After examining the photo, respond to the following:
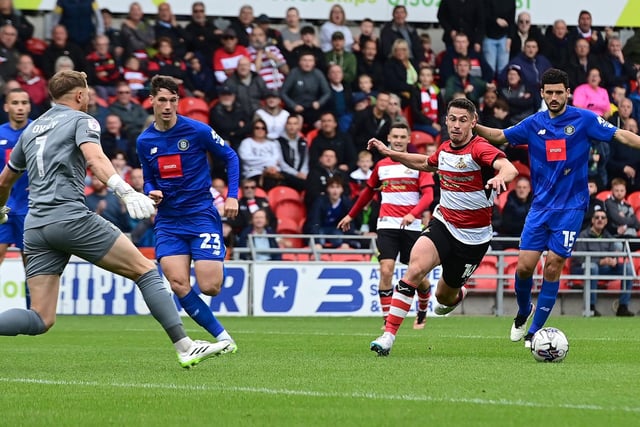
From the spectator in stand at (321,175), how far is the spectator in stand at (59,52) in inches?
176

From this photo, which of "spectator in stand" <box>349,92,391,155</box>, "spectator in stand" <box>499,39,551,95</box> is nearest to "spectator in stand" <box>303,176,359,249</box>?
"spectator in stand" <box>349,92,391,155</box>

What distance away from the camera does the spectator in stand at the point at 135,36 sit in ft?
76.2

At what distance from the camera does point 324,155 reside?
2247cm

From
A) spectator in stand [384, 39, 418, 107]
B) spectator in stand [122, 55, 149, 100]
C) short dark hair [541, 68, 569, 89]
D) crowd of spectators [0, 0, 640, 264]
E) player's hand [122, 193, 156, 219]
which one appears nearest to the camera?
player's hand [122, 193, 156, 219]

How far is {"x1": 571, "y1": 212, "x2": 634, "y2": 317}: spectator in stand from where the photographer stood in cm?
2273

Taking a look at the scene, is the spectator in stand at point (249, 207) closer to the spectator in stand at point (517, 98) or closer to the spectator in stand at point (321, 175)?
the spectator in stand at point (321, 175)

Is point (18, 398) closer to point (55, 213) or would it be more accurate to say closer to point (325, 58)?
point (55, 213)

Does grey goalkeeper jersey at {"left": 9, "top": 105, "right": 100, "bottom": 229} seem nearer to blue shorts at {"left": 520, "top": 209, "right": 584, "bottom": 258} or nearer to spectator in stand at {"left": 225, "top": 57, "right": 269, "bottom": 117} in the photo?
blue shorts at {"left": 520, "top": 209, "right": 584, "bottom": 258}

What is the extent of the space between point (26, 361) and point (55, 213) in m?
2.44

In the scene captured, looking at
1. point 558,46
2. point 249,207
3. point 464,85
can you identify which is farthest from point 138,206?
point 558,46

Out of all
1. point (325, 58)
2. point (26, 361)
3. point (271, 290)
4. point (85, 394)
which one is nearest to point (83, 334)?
point (26, 361)

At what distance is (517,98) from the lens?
24.6 m

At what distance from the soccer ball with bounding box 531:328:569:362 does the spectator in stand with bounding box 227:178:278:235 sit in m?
11.6

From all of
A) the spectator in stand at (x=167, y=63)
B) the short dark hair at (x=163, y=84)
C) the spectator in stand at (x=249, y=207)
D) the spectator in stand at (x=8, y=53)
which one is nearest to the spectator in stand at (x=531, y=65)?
the spectator in stand at (x=249, y=207)
